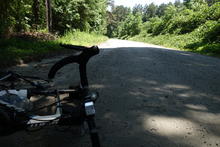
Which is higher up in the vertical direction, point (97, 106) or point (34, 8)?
point (34, 8)

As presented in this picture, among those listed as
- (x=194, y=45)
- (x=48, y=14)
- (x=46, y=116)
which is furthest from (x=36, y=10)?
(x=46, y=116)

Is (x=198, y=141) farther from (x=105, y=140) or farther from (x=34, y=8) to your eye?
(x=34, y=8)

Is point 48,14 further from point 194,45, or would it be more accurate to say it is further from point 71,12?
point 194,45

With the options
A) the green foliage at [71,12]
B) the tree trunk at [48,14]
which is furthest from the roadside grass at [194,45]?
the tree trunk at [48,14]

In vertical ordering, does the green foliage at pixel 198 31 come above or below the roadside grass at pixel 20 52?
above

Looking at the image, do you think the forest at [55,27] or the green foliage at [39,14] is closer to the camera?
the forest at [55,27]

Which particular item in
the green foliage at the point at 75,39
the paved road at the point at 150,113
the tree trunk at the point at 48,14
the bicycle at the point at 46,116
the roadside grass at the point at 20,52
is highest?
the tree trunk at the point at 48,14

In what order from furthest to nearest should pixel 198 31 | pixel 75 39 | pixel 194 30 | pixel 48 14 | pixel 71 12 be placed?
pixel 194 30, pixel 198 31, pixel 71 12, pixel 75 39, pixel 48 14

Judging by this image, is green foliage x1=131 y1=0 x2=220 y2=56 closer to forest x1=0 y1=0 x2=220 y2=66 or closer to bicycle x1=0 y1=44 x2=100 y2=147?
forest x1=0 y1=0 x2=220 y2=66

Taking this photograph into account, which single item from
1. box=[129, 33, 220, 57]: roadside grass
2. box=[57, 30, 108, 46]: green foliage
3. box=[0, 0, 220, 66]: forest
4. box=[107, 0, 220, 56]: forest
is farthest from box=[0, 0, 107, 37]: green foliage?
box=[107, 0, 220, 56]: forest

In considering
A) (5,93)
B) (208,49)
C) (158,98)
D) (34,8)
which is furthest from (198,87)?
(34,8)

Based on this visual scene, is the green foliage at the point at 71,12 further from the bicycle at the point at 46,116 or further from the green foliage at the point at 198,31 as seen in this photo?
the bicycle at the point at 46,116

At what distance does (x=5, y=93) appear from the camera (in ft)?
5.08

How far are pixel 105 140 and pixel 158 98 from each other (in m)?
1.39
